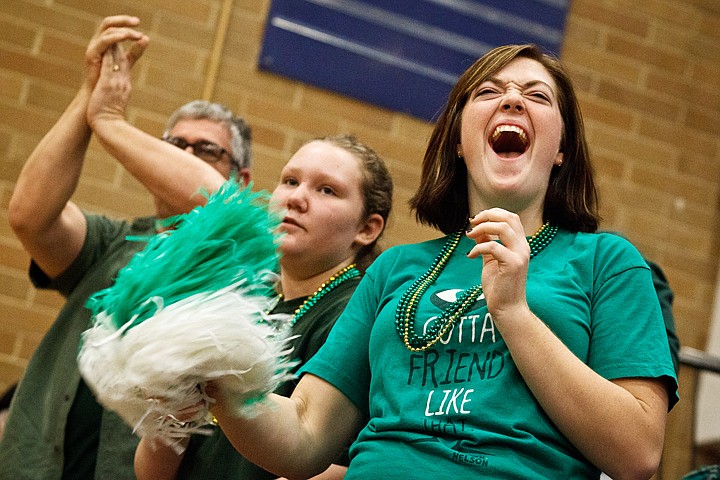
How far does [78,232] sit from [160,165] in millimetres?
333

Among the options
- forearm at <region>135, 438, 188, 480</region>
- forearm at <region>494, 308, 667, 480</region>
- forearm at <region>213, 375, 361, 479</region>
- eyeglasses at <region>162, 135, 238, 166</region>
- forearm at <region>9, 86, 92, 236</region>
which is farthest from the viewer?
eyeglasses at <region>162, 135, 238, 166</region>

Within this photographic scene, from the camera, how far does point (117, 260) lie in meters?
2.28

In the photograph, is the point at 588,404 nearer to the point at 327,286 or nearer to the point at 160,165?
the point at 327,286

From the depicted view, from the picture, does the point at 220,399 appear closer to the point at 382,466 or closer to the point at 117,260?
the point at 382,466

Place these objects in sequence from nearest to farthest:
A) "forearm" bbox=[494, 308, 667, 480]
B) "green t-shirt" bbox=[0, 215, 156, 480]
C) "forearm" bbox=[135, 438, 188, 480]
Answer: "forearm" bbox=[494, 308, 667, 480], "forearm" bbox=[135, 438, 188, 480], "green t-shirt" bbox=[0, 215, 156, 480]

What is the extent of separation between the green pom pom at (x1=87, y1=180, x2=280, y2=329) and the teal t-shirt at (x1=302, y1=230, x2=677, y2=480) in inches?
10.5

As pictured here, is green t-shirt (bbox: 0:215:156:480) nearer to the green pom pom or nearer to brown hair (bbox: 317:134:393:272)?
brown hair (bbox: 317:134:393:272)

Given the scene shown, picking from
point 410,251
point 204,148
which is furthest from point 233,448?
point 204,148

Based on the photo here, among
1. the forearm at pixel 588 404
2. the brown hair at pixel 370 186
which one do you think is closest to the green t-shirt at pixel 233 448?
the brown hair at pixel 370 186

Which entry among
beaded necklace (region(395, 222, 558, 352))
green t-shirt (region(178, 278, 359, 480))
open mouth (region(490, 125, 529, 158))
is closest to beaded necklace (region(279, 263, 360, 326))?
green t-shirt (region(178, 278, 359, 480))

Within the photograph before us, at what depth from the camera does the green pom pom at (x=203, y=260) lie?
1.07 meters

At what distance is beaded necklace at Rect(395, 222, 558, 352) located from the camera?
1.29 meters

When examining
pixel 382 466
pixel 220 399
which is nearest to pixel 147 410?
pixel 220 399

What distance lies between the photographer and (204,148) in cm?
238
